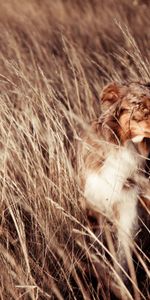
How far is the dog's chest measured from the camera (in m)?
2.39

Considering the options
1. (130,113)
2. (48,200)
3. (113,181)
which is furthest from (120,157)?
(48,200)

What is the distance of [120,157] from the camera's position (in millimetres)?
2385

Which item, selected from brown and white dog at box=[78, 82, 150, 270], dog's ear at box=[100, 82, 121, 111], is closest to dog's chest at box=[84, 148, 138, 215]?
brown and white dog at box=[78, 82, 150, 270]

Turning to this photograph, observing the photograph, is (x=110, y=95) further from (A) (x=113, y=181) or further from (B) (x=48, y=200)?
(B) (x=48, y=200)

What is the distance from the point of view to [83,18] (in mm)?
6230

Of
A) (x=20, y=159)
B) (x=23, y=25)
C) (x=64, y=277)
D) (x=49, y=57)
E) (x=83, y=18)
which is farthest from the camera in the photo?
(x=83, y=18)

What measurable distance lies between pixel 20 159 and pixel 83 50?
271 centimetres

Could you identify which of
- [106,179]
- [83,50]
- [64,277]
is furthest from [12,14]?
[64,277]

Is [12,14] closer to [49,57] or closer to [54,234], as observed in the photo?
[49,57]

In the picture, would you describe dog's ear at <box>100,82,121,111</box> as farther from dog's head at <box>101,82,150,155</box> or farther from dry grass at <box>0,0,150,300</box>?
dry grass at <box>0,0,150,300</box>

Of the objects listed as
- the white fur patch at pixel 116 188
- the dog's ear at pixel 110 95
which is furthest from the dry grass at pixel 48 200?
the dog's ear at pixel 110 95

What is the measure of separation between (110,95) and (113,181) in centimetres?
41

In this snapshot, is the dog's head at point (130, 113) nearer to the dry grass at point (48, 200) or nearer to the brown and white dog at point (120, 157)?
the brown and white dog at point (120, 157)

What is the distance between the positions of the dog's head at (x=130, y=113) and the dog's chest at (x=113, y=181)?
0.09 metres
